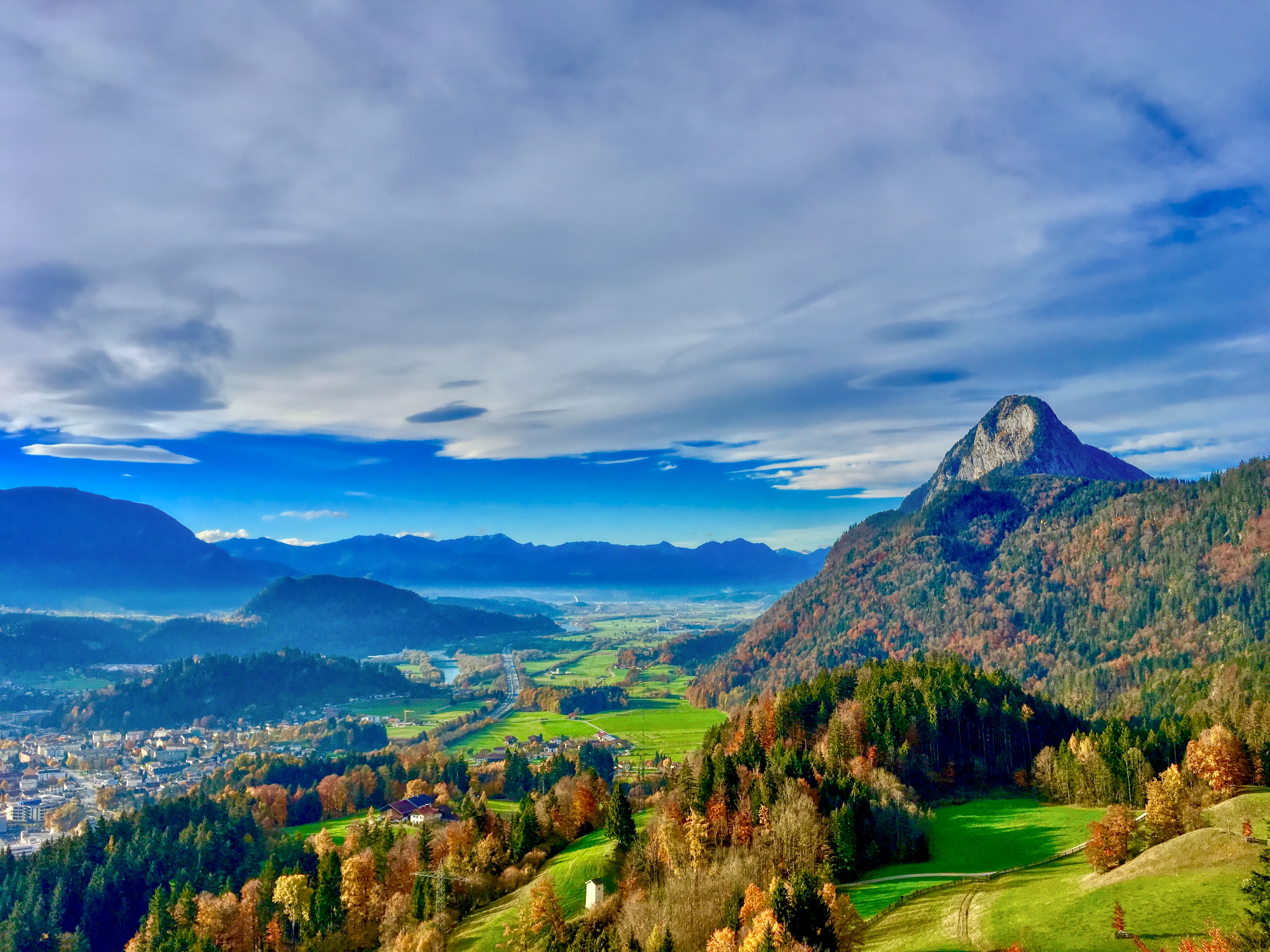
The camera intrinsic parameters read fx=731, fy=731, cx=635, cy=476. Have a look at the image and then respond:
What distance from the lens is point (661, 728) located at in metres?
175

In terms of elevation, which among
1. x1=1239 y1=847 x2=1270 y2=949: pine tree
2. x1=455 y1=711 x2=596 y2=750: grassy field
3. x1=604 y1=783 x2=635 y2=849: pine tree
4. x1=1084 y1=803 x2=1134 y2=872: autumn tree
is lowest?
x1=455 y1=711 x2=596 y2=750: grassy field

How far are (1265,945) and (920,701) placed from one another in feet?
199

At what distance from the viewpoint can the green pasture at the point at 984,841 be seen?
57.9 metres

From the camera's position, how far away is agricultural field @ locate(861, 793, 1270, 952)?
1698 inches

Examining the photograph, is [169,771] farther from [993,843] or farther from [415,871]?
[993,843]

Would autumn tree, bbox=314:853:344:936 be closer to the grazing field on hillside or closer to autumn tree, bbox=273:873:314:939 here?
autumn tree, bbox=273:873:314:939

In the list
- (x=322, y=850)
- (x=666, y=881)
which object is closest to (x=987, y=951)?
(x=666, y=881)

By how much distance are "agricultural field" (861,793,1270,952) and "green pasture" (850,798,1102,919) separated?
327 centimetres

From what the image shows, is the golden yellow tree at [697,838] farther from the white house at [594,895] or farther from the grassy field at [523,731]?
the grassy field at [523,731]

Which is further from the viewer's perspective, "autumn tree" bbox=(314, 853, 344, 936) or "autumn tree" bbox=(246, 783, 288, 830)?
"autumn tree" bbox=(246, 783, 288, 830)

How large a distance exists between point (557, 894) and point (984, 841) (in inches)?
1499

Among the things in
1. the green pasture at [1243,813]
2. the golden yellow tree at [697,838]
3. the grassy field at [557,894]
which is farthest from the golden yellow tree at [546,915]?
the green pasture at [1243,813]

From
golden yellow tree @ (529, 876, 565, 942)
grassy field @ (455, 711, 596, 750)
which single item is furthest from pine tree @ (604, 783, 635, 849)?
grassy field @ (455, 711, 596, 750)

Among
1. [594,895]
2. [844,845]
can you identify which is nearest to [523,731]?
[594,895]
